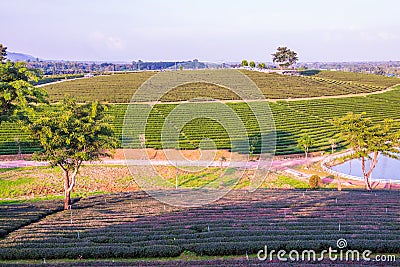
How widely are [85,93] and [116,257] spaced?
267ft

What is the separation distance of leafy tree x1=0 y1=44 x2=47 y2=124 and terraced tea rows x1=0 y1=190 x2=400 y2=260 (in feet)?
20.1

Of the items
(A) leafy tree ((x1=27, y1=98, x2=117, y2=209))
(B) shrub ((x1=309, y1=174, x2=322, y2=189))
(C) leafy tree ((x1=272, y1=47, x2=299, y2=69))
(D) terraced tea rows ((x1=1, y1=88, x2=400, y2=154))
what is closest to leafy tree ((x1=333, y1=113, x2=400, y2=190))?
(B) shrub ((x1=309, y1=174, x2=322, y2=189))

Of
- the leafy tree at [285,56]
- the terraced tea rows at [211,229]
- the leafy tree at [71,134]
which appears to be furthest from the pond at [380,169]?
the leafy tree at [285,56]

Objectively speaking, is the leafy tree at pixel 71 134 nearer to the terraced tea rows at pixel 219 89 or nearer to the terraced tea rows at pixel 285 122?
the terraced tea rows at pixel 285 122

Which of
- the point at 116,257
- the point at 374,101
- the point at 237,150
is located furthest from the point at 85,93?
the point at 116,257

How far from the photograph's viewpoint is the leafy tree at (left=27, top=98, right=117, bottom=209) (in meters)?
20.3

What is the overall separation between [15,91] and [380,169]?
37640mm

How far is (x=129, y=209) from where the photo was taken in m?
20.5

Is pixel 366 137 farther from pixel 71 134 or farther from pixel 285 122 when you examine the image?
pixel 285 122

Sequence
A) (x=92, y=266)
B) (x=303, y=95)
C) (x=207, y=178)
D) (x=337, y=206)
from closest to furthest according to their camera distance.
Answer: (x=92, y=266), (x=337, y=206), (x=207, y=178), (x=303, y=95)

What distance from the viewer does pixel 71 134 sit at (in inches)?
802

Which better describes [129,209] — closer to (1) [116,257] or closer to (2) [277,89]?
(1) [116,257]

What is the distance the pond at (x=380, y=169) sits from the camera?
3769cm

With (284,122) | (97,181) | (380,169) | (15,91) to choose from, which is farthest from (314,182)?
(284,122)
